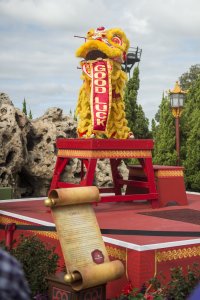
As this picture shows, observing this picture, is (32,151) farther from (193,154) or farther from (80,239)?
(80,239)

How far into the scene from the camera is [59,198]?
173 inches

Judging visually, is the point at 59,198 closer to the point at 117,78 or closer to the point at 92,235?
the point at 92,235

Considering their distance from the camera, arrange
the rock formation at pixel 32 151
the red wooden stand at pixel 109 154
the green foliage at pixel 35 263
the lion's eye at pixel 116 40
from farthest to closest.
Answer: the rock formation at pixel 32 151 < the lion's eye at pixel 116 40 < the red wooden stand at pixel 109 154 < the green foliage at pixel 35 263

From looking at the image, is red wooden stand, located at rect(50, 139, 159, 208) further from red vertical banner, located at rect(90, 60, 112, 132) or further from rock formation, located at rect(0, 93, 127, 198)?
rock formation, located at rect(0, 93, 127, 198)

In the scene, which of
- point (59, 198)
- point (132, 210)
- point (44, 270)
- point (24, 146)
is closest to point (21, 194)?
point (24, 146)

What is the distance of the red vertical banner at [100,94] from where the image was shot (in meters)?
8.79

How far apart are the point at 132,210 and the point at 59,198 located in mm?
4667

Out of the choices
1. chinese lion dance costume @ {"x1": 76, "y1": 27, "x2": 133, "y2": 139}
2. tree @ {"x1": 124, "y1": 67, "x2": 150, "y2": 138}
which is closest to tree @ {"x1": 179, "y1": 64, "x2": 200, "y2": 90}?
tree @ {"x1": 124, "y1": 67, "x2": 150, "y2": 138}

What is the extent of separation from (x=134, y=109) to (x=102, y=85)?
1163cm

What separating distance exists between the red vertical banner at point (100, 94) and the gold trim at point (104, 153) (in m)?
0.51

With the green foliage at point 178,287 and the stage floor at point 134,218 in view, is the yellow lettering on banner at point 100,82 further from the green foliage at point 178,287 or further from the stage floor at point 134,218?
the green foliage at point 178,287

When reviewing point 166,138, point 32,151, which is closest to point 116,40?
point 32,151

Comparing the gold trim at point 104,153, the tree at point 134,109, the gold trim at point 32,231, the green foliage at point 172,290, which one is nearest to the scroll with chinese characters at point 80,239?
the green foliage at point 172,290

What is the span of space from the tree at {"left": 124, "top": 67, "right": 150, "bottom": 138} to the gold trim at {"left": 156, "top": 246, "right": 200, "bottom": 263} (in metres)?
14.4
